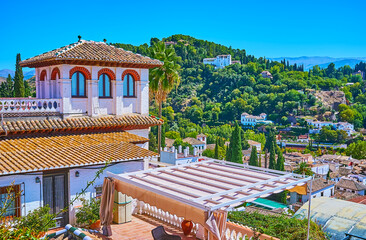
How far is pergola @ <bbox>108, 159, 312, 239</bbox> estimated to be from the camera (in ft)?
25.7

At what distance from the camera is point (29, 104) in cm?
1446

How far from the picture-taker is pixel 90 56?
51.8 feet

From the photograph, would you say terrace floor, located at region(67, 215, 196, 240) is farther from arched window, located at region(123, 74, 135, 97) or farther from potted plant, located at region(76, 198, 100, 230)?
arched window, located at region(123, 74, 135, 97)

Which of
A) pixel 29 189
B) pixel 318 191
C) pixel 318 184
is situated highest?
pixel 29 189

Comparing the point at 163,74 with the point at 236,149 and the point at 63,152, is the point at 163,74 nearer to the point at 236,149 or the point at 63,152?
the point at 63,152

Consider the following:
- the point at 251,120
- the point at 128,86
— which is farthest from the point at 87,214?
the point at 251,120

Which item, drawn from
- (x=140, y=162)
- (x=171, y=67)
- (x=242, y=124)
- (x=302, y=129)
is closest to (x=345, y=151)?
(x=302, y=129)

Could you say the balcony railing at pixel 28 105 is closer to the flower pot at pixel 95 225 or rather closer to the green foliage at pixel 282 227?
the flower pot at pixel 95 225

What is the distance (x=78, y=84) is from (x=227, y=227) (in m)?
9.55

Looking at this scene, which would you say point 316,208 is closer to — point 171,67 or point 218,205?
point 218,205

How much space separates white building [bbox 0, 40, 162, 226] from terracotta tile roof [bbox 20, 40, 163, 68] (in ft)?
0.13

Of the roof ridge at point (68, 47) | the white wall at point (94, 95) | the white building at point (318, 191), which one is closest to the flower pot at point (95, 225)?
the white wall at point (94, 95)

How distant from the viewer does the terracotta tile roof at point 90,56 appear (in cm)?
1522

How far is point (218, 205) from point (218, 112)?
188 metres
